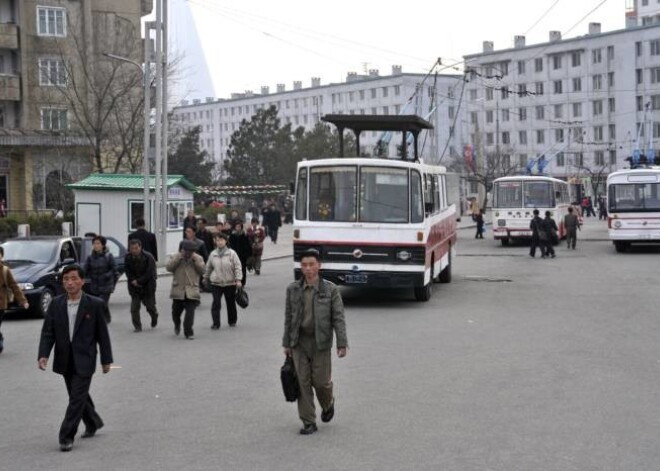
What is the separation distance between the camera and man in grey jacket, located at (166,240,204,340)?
14.8 m

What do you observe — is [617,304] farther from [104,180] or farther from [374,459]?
[104,180]

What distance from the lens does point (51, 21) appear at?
55125 millimetres

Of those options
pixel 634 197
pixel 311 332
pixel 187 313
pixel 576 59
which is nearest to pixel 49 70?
pixel 634 197

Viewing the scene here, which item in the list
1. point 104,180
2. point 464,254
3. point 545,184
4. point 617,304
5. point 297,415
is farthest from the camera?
point 545,184

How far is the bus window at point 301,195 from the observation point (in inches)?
743

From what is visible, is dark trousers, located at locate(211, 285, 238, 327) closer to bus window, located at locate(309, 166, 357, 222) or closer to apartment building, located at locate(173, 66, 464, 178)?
bus window, located at locate(309, 166, 357, 222)

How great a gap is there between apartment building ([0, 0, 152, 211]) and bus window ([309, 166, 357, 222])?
34.3m

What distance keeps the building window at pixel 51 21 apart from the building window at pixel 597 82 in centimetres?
6221

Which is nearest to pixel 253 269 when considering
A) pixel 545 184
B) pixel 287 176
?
pixel 545 184

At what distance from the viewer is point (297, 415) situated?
895 cm

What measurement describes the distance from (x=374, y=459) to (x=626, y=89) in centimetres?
9750

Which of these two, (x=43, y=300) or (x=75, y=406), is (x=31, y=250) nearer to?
(x=43, y=300)

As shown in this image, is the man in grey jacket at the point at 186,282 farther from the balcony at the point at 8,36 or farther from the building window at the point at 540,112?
the building window at the point at 540,112

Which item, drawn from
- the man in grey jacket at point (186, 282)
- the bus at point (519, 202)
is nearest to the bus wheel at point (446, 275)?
the man in grey jacket at point (186, 282)
